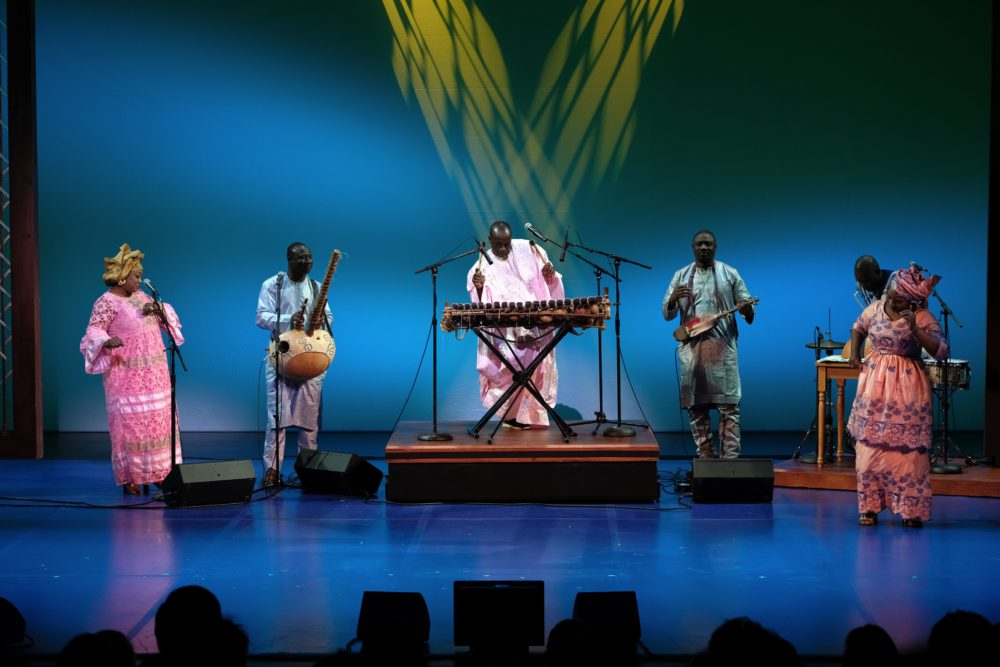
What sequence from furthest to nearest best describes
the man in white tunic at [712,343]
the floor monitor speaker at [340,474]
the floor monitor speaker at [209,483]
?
the man in white tunic at [712,343] < the floor monitor speaker at [340,474] < the floor monitor speaker at [209,483]

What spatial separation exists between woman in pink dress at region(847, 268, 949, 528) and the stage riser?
1.48 m

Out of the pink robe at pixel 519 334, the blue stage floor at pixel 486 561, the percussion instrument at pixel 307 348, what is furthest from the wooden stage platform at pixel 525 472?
the percussion instrument at pixel 307 348

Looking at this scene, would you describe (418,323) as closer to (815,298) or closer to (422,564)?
(815,298)

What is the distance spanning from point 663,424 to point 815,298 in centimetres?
187

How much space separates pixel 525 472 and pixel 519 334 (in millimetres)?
1227

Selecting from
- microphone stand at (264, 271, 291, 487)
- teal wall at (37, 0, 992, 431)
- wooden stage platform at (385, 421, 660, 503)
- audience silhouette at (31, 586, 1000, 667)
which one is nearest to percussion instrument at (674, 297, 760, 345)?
wooden stage platform at (385, 421, 660, 503)

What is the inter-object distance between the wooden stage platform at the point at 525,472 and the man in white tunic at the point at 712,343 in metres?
1.02

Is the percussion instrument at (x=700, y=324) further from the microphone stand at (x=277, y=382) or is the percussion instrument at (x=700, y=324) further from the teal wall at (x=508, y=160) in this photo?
the microphone stand at (x=277, y=382)

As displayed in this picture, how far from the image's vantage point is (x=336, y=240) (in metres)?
11.0

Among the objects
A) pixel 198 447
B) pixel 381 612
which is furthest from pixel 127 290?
pixel 381 612

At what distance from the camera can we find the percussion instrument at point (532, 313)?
26.5 ft

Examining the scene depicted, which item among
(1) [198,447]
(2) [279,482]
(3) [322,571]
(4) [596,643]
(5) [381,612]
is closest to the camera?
(4) [596,643]

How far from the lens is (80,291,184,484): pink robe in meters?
8.05

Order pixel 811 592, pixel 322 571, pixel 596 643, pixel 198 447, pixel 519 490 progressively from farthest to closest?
pixel 198 447 < pixel 519 490 < pixel 322 571 < pixel 811 592 < pixel 596 643
